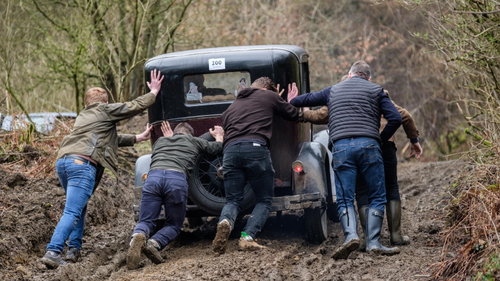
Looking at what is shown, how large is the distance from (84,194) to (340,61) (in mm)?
16691

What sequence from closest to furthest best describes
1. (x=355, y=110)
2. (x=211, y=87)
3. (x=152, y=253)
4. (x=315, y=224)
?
(x=152, y=253) < (x=355, y=110) < (x=315, y=224) < (x=211, y=87)

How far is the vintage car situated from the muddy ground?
0.52m

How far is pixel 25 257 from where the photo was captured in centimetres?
825

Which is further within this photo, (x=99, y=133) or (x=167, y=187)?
(x=99, y=133)

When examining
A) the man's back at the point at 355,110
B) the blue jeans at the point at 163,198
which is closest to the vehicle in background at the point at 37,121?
the blue jeans at the point at 163,198

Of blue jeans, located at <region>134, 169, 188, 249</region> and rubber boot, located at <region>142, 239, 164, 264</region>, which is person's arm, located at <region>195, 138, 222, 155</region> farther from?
rubber boot, located at <region>142, 239, 164, 264</region>

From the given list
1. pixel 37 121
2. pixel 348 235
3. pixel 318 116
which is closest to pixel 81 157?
pixel 318 116

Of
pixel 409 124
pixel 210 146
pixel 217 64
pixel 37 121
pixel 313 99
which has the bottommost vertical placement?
pixel 37 121

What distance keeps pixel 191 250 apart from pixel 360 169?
2068 mm

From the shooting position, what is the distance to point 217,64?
9.07 meters

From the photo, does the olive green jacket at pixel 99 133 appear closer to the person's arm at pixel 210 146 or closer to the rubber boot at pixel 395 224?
the person's arm at pixel 210 146

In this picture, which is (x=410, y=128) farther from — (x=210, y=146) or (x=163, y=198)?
(x=163, y=198)

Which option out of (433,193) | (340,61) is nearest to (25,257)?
(433,193)

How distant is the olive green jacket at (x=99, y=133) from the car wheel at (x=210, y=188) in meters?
0.88
